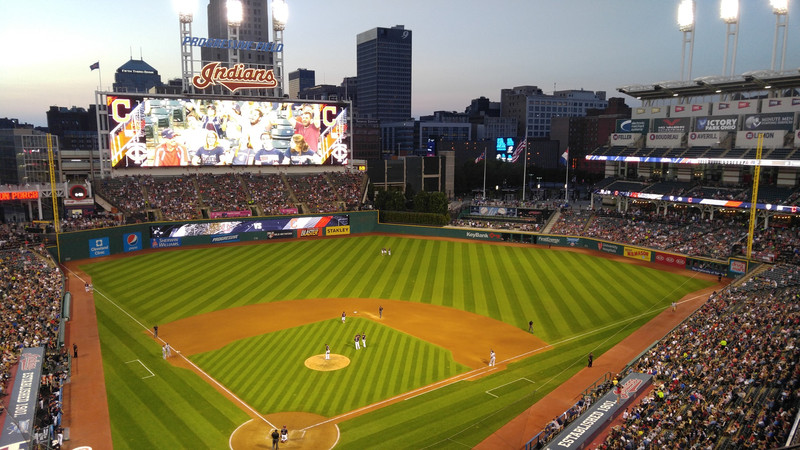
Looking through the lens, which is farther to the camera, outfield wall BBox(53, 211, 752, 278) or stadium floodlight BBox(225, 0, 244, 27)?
stadium floodlight BBox(225, 0, 244, 27)

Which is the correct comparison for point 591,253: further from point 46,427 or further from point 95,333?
point 46,427

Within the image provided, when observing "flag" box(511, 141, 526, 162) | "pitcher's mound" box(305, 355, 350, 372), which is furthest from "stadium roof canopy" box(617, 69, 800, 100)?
"pitcher's mound" box(305, 355, 350, 372)

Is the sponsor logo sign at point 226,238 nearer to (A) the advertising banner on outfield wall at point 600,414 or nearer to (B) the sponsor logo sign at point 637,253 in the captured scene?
(B) the sponsor logo sign at point 637,253

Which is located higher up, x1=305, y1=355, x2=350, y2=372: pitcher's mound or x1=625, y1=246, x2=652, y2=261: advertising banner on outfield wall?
x1=625, y1=246, x2=652, y2=261: advertising banner on outfield wall

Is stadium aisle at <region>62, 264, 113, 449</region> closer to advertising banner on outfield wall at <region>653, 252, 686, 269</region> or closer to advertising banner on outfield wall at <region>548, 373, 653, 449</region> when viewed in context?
advertising banner on outfield wall at <region>548, 373, 653, 449</region>

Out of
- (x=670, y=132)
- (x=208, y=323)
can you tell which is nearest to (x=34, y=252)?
(x=208, y=323)

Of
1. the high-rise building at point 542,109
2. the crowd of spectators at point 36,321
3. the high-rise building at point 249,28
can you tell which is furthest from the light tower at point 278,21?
the high-rise building at point 542,109
